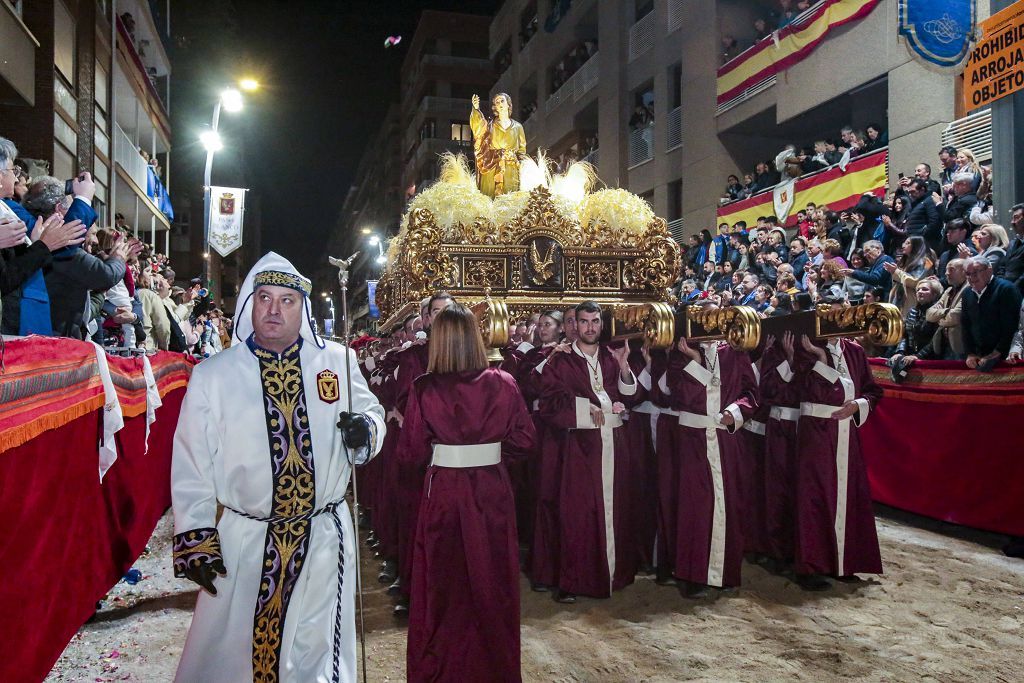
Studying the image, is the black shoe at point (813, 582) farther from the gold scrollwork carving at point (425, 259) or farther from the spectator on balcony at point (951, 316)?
the gold scrollwork carving at point (425, 259)

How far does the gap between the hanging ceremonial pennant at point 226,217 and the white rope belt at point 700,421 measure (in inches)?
467

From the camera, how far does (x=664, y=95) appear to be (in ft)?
66.1

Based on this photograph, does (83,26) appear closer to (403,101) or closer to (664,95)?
(664,95)

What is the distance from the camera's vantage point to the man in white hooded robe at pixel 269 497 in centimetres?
→ 283

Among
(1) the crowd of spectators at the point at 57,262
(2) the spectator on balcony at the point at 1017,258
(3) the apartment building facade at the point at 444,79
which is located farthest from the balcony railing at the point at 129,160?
(3) the apartment building facade at the point at 444,79

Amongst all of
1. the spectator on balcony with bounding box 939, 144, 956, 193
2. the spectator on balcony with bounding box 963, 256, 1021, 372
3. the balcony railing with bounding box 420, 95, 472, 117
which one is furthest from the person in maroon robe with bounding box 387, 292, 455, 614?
the balcony railing with bounding box 420, 95, 472, 117

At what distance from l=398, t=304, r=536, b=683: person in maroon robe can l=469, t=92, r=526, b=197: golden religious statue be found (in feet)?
17.9

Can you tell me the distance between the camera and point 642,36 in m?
21.2

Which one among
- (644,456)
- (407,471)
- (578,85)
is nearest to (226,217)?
(407,471)

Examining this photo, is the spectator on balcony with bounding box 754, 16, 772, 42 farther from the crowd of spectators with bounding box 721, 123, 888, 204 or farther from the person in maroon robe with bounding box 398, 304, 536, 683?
the person in maroon robe with bounding box 398, 304, 536, 683

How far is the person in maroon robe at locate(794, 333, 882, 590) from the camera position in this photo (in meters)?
A: 5.46

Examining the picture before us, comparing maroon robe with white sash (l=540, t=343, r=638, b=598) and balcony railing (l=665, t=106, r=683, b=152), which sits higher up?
balcony railing (l=665, t=106, r=683, b=152)

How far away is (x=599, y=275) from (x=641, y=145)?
47.0 ft

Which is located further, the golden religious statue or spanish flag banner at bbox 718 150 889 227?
spanish flag banner at bbox 718 150 889 227
